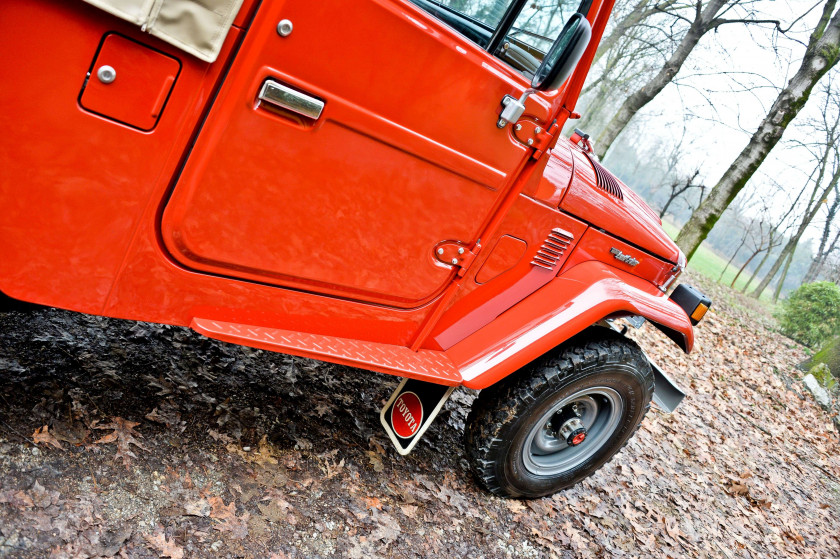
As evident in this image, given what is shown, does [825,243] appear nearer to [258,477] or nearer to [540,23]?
[540,23]

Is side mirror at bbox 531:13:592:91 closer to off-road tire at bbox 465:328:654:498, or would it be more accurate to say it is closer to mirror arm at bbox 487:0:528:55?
mirror arm at bbox 487:0:528:55

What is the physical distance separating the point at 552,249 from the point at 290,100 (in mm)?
1436

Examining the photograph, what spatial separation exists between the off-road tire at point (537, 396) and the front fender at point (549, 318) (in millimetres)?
206

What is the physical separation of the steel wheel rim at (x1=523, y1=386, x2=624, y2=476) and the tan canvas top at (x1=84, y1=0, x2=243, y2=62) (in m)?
2.37

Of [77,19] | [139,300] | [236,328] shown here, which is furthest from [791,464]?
[77,19]

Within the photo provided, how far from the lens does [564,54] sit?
5.75ft

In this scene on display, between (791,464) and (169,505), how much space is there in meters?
5.94

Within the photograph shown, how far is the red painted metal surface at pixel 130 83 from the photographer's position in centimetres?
146

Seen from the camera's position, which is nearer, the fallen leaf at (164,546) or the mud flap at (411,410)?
the fallen leaf at (164,546)

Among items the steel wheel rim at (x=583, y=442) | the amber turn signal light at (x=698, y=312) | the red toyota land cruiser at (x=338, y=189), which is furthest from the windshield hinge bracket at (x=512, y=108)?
the amber turn signal light at (x=698, y=312)

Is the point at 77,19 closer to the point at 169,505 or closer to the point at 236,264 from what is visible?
the point at 236,264

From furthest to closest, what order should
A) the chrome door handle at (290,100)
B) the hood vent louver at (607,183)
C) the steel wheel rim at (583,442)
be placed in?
1. the steel wheel rim at (583,442)
2. the hood vent louver at (607,183)
3. the chrome door handle at (290,100)

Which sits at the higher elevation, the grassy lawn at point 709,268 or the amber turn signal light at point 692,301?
the grassy lawn at point 709,268

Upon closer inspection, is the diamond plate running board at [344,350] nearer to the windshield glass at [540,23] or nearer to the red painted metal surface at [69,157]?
the red painted metal surface at [69,157]
